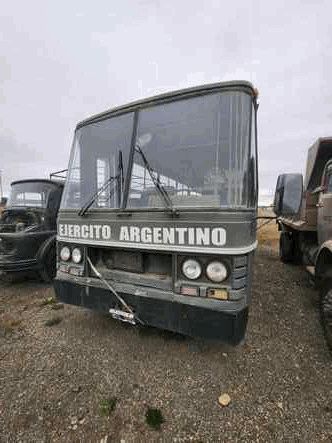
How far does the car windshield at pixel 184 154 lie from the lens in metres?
2.27

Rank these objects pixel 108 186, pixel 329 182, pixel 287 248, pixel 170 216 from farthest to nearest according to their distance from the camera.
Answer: pixel 287 248 → pixel 329 182 → pixel 108 186 → pixel 170 216

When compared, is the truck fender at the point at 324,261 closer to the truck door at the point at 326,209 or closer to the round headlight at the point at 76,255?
the truck door at the point at 326,209

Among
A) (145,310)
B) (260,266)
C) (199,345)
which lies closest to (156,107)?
(145,310)

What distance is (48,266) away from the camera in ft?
16.7

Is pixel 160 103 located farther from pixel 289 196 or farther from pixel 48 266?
pixel 48 266

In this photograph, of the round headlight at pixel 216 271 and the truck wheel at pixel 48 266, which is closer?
the round headlight at pixel 216 271

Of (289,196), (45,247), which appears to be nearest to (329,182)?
(289,196)

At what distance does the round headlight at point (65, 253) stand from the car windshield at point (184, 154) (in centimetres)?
54

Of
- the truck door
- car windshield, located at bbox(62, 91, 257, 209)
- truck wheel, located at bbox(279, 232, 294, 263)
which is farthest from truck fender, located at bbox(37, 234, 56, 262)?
truck wheel, located at bbox(279, 232, 294, 263)

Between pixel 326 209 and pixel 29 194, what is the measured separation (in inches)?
240

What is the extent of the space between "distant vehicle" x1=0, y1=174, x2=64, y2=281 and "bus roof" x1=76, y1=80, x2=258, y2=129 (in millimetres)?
2838

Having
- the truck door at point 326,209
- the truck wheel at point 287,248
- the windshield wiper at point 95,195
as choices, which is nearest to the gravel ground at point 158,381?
the truck door at point 326,209

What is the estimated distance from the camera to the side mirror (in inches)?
114

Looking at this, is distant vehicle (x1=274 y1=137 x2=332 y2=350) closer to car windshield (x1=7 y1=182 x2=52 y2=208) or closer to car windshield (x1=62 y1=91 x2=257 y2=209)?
car windshield (x1=62 y1=91 x2=257 y2=209)
